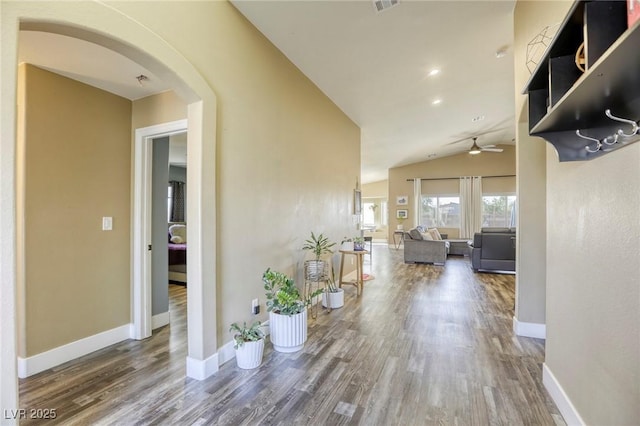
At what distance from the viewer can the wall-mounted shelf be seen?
0.94 m

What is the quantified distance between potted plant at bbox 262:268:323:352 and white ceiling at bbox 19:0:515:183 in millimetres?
2193

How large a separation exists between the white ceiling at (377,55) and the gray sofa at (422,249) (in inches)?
115

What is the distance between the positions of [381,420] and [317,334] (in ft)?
4.42

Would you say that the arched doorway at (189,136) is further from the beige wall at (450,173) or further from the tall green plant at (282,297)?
the beige wall at (450,173)

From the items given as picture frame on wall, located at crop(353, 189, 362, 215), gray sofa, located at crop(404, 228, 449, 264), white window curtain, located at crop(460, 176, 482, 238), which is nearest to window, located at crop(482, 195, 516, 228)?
white window curtain, located at crop(460, 176, 482, 238)

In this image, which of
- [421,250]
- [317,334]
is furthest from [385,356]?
Result: [421,250]

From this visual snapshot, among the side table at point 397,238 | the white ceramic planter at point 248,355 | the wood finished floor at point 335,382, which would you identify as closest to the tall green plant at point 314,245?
the wood finished floor at point 335,382

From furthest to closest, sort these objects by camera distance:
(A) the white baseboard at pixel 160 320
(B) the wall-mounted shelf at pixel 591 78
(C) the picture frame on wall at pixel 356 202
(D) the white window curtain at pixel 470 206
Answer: (D) the white window curtain at pixel 470 206, (C) the picture frame on wall at pixel 356 202, (A) the white baseboard at pixel 160 320, (B) the wall-mounted shelf at pixel 591 78

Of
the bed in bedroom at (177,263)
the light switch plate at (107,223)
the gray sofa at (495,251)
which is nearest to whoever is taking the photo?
the light switch plate at (107,223)

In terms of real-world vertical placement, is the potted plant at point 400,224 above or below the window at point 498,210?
below

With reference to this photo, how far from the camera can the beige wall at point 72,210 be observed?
7.59 feet

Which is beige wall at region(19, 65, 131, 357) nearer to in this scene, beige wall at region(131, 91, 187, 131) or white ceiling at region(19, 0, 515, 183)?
beige wall at region(131, 91, 187, 131)

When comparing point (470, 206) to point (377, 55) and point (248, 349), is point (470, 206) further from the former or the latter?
point (248, 349)

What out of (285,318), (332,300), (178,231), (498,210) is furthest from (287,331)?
(498,210)
